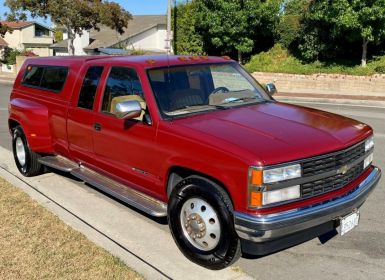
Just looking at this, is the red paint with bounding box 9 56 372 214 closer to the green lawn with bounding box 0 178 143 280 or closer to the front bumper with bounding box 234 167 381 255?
the front bumper with bounding box 234 167 381 255

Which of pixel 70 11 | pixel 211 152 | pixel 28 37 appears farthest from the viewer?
pixel 28 37

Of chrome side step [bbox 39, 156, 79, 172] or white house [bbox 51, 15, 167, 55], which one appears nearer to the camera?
chrome side step [bbox 39, 156, 79, 172]

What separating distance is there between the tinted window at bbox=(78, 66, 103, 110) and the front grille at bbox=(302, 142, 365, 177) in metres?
2.75

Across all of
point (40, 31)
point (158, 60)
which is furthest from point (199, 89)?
point (40, 31)

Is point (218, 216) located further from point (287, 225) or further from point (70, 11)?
point (70, 11)

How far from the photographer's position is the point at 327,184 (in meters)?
3.89

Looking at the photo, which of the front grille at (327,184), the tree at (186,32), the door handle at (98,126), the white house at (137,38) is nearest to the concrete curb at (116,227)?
the front grille at (327,184)

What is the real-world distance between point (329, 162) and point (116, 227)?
2401mm

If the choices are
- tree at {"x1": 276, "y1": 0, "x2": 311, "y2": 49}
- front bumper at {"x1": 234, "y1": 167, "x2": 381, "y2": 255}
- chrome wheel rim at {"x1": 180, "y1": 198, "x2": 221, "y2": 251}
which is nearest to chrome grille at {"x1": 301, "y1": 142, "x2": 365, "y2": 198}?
front bumper at {"x1": 234, "y1": 167, "x2": 381, "y2": 255}

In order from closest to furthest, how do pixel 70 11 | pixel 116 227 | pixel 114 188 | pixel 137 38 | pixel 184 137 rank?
pixel 184 137, pixel 116 227, pixel 114 188, pixel 70 11, pixel 137 38

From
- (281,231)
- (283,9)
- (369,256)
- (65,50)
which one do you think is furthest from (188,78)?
(65,50)

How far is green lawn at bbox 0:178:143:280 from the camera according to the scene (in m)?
4.01

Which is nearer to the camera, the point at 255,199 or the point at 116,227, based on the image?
the point at 255,199

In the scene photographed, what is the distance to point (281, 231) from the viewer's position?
3.58 meters
